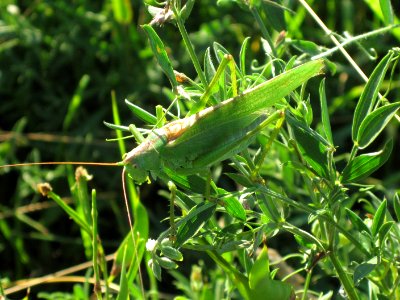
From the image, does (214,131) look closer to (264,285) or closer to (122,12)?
(264,285)

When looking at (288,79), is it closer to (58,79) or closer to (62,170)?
(62,170)

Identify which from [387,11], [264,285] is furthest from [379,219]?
[387,11]

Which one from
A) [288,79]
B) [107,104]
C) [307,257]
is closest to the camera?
[288,79]

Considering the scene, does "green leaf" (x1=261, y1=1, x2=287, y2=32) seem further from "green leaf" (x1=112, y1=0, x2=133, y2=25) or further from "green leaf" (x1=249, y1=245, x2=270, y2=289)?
Answer: "green leaf" (x1=112, y1=0, x2=133, y2=25)

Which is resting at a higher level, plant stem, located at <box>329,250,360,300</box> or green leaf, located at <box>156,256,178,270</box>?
green leaf, located at <box>156,256,178,270</box>

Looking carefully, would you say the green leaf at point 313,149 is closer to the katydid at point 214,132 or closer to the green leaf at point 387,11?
the katydid at point 214,132

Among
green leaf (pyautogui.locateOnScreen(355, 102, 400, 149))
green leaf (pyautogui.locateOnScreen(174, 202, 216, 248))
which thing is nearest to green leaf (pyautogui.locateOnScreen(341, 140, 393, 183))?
green leaf (pyautogui.locateOnScreen(355, 102, 400, 149))

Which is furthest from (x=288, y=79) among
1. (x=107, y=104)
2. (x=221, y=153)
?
(x=107, y=104)
